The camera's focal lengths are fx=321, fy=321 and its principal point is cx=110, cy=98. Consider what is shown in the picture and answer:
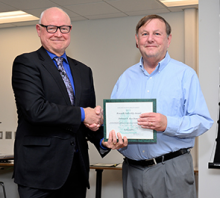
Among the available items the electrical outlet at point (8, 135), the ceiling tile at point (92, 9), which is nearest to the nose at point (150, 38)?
the ceiling tile at point (92, 9)

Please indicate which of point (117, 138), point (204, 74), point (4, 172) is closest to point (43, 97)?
point (117, 138)

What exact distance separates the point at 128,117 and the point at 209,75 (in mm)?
1511

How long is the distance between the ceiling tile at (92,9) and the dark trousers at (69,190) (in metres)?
2.79

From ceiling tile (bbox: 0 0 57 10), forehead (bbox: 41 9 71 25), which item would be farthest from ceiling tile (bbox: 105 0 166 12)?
forehead (bbox: 41 9 71 25)

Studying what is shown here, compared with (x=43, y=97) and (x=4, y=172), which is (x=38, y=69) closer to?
(x=43, y=97)

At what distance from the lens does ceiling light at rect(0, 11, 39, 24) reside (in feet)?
16.4

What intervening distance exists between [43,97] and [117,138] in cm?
54

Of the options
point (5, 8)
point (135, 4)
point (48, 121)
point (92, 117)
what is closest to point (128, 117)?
point (92, 117)

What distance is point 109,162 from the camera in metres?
5.14

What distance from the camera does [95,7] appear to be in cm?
457

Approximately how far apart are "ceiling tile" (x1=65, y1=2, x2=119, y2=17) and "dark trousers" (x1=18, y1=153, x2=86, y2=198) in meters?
2.79

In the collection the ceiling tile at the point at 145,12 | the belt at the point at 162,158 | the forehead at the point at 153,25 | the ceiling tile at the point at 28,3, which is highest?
the ceiling tile at the point at 28,3

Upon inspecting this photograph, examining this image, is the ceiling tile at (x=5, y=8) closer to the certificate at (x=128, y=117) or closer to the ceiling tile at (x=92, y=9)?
the ceiling tile at (x=92, y=9)

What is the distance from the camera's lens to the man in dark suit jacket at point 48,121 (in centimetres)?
202
